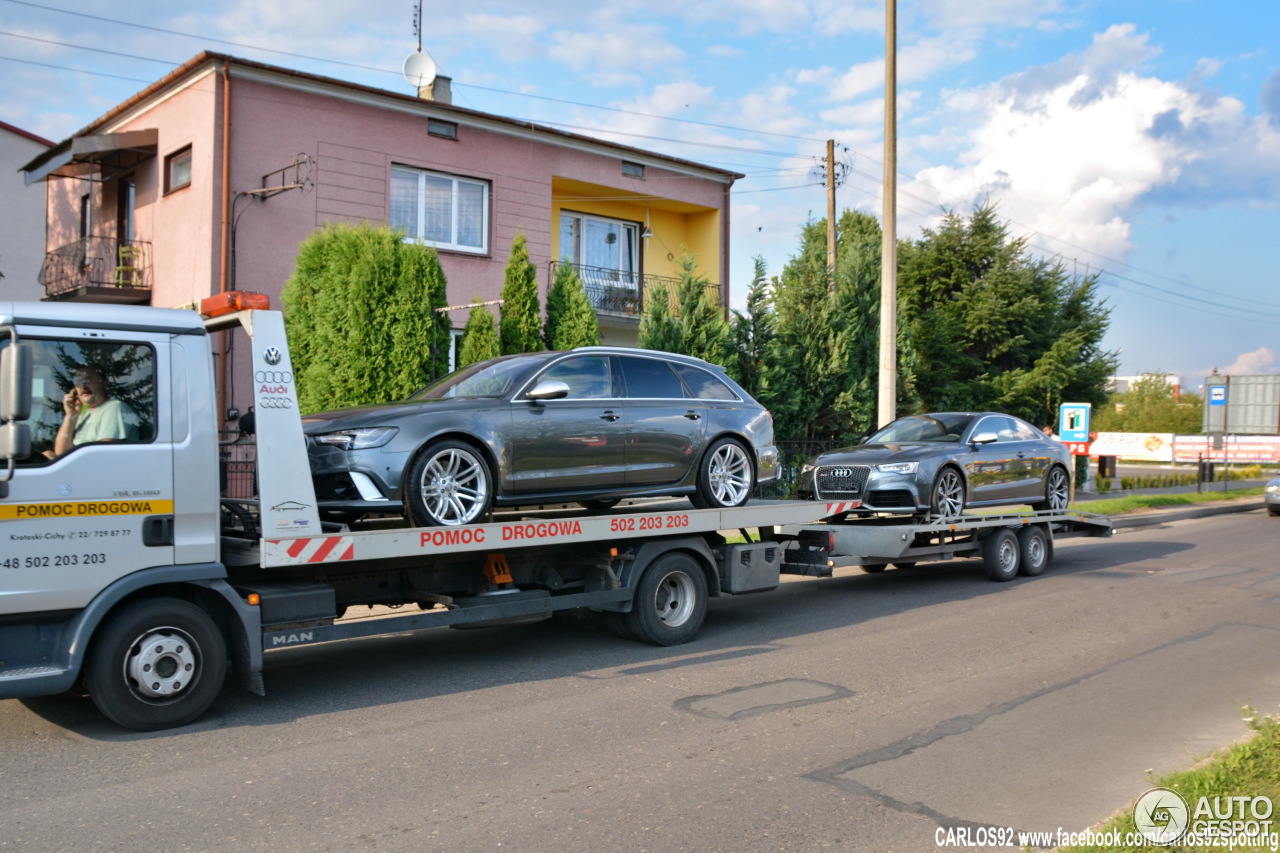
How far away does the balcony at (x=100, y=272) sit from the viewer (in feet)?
59.5

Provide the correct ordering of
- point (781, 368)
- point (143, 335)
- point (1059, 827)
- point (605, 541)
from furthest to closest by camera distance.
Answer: point (781, 368) < point (605, 541) < point (143, 335) < point (1059, 827)

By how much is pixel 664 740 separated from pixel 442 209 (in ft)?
49.6

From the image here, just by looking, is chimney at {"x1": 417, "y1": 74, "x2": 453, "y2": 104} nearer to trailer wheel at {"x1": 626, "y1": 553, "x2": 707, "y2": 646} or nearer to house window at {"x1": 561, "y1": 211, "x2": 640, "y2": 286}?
house window at {"x1": 561, "y1": 211, "x2": 640, "y2": 286}

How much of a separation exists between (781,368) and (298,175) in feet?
29.9

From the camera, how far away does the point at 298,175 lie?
669 inches

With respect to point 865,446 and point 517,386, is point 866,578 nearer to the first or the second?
point 865,446

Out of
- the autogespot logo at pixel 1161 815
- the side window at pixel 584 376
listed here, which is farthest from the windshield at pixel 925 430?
the autogespot logo at pixel 1161 815

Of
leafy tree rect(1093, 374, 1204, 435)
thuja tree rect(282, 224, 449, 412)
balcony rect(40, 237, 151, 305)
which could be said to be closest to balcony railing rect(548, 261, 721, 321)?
thuja tree rect(282, 224, 449, 412)

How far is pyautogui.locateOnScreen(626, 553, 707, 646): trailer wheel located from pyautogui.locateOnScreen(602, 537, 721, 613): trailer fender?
74 millimetres

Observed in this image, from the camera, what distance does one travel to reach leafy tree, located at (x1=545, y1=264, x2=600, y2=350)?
56.3 ft

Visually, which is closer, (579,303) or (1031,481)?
(1031,481)

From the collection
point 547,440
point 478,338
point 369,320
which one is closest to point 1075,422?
point 478,338

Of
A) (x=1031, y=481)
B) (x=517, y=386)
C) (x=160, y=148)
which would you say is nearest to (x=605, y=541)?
(x=517, y=386)

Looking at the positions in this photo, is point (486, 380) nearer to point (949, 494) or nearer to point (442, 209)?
point (949, 494)
